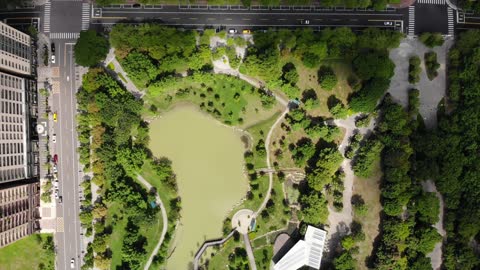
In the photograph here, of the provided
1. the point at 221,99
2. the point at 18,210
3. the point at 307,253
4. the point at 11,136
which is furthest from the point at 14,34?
the point at 307,253

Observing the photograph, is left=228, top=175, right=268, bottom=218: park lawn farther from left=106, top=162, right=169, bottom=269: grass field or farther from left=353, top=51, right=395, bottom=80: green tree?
left=353, top=51, right=395, bottom=80: green tree

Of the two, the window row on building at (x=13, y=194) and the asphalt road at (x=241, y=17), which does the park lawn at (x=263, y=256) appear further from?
the window row on building at (x=13, y=194)

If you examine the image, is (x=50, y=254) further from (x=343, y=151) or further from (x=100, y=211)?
(x=343, y=151)

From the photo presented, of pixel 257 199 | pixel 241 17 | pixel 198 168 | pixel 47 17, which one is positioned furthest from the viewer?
pixel 241 17

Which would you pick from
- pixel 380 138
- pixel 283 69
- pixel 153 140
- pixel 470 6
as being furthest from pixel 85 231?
pixel 470 6

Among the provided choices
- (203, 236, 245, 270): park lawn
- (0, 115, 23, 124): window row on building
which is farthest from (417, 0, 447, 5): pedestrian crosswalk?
(0, 115, 23, 124): window row on building

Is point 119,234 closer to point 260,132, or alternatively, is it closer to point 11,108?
point 11,108
